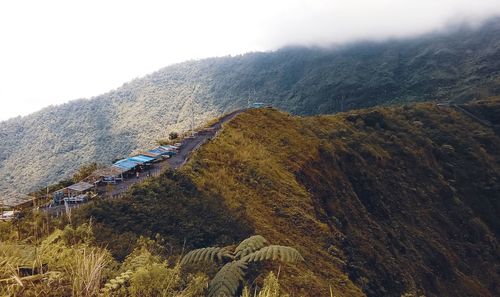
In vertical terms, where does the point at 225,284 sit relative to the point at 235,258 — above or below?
above

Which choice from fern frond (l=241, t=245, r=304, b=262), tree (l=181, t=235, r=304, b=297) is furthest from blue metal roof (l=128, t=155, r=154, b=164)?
fern frond (l=241, t=245, r=304, b=262)

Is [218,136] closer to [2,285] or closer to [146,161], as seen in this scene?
[146,161]

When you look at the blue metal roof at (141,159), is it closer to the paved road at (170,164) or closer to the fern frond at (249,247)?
the paved road at (170,164)

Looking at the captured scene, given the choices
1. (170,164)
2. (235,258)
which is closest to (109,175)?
(170,164)

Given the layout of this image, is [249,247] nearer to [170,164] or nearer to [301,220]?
[301,220]

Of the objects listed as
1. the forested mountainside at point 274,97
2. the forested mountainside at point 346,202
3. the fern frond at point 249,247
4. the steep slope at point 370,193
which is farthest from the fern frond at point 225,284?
the forested mountainside at point 274,97

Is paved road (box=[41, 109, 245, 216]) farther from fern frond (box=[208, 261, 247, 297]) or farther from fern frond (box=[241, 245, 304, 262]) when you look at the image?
fern frond (box=[208, 261, 247, 297])
